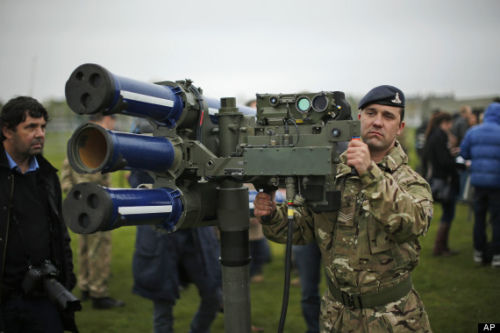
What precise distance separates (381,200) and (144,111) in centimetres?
139

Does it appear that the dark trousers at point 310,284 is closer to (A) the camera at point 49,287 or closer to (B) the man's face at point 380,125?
(B) the man's face at point 380,125

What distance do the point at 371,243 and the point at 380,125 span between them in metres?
0.77

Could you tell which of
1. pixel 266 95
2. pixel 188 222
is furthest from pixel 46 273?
pixel 266 95

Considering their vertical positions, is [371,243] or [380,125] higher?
[380,125]

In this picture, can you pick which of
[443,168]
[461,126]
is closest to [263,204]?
[443,168]

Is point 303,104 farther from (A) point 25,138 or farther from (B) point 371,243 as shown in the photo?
(A) point 25,138

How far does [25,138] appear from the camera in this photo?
12.5ft

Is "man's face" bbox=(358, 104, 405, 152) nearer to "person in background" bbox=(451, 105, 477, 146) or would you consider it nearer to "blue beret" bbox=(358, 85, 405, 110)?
"blue beret" bbox=(358, 85, 405, 110)

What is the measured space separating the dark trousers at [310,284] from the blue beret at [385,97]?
92.5 inches

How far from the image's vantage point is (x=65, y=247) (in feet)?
13.1

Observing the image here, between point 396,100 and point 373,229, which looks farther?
point 396,100

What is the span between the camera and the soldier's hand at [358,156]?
2651 millimetres

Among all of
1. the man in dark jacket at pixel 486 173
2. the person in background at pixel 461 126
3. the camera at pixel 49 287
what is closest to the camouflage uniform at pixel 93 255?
the camera at pixel 49 287

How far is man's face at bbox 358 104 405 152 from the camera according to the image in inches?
126
